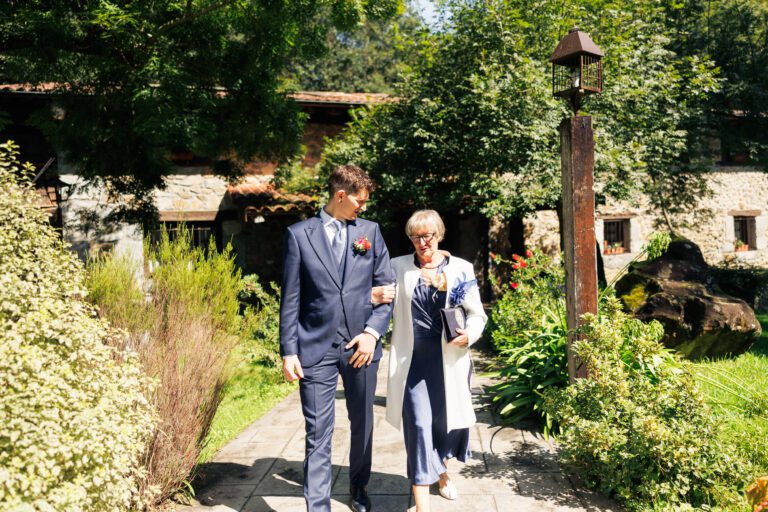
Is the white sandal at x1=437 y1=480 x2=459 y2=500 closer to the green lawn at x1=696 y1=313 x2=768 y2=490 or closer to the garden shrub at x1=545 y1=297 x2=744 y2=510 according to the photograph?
the garden shrub at x1=545 y1=297 x2=744 y2=510

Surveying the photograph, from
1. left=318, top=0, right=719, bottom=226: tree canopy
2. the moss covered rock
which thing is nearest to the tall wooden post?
the moss covered rock

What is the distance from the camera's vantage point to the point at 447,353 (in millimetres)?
3328

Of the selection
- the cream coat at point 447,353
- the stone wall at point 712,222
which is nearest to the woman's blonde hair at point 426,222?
the cream coat at point 447,353

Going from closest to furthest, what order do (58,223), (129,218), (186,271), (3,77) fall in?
(186,271) → (3,77) → (129,218) → (58,223)

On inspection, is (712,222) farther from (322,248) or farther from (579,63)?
(322,248)

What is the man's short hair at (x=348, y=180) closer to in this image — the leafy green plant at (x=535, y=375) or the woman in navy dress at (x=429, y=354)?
the woman in navy dress at (x=429, y=354)

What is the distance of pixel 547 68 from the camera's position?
9.38m

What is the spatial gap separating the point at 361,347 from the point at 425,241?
0.75 metres

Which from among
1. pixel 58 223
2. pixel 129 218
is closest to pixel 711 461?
pixel 129 218

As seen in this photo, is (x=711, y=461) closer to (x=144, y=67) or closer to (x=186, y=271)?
(x=186, y=271)

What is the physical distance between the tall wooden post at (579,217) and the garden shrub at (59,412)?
3036 mm

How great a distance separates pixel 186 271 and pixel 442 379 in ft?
11.7

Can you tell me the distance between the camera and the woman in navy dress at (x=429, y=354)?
3.28 meters

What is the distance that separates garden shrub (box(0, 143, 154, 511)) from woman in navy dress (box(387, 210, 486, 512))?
1.49 meters
